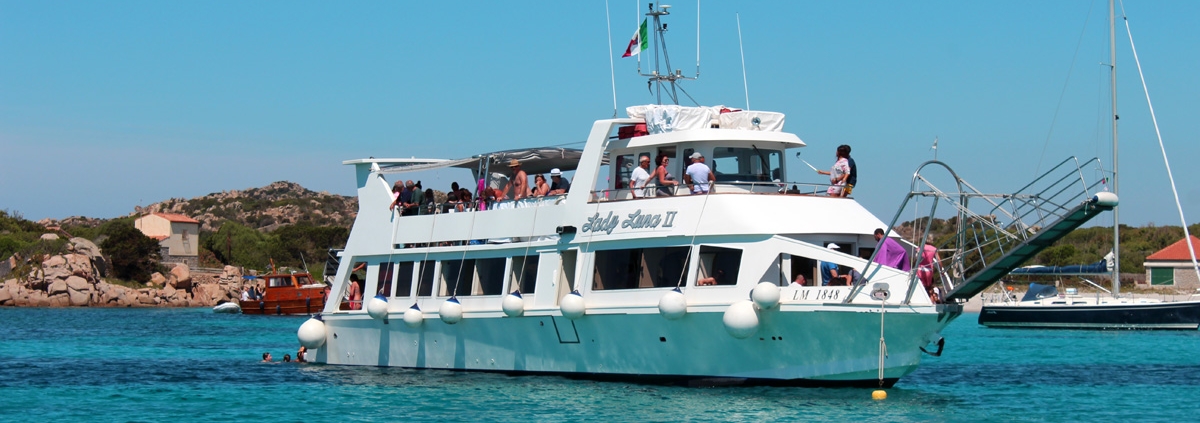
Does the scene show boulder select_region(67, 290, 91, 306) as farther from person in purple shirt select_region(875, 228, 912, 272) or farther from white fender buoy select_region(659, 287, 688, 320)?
person in purple shirt select_region(875, 228, 912, 272)

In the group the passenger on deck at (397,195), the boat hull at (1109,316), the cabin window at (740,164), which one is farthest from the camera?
the boat hull at (1109,316)

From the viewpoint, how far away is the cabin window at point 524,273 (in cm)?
2203

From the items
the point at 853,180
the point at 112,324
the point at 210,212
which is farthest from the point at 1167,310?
the point at 210,212

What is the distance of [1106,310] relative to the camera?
4628 cm

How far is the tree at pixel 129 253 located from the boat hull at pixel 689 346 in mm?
65605

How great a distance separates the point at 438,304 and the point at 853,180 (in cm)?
787

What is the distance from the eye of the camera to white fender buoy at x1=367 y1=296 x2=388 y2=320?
24.0 m

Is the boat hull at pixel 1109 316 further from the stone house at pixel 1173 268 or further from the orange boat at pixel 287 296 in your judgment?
the orange boat at pixel 287 296

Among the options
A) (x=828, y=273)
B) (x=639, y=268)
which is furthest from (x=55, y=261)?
(x=828, y=273)

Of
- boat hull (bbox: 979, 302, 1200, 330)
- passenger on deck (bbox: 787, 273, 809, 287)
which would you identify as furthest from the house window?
passenger on deck (bbox: 787, 273, 809, 287)

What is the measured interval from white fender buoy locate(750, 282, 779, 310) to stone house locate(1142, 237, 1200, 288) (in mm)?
49611

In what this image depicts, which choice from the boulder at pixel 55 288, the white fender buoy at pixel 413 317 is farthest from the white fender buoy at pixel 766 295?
the boulder at pixel 55 288

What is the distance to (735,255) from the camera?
1936 centimetres

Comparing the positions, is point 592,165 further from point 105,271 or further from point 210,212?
point 210,212
